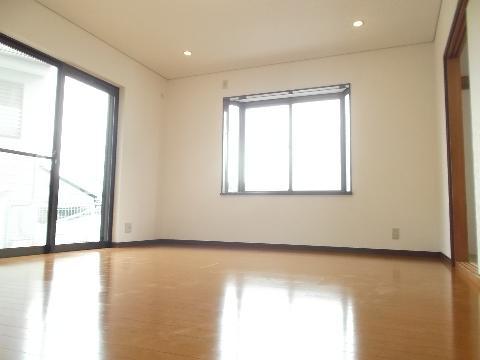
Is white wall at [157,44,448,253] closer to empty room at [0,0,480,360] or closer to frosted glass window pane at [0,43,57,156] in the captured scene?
empty room at [0,0,480,360]

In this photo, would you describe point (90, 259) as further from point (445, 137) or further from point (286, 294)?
point (445, 137)

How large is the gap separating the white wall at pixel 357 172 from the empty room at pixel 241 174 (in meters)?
0.02

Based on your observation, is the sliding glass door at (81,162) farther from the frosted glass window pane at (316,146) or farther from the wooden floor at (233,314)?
the frosted glass window pane at (316,146)

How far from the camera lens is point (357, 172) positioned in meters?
4.50

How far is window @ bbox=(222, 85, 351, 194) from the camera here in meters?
4.76

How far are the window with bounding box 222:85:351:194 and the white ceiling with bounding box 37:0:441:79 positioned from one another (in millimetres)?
589

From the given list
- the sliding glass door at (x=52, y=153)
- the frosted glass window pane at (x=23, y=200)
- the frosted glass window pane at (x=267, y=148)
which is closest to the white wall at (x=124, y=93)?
the sliding glass door at (x=52, y=153)

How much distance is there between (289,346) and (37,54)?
155 inches

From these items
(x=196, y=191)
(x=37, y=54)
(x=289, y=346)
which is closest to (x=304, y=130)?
(x=196, y=191)

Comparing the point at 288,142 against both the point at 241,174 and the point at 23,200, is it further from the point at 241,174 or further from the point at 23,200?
the point at 23,200

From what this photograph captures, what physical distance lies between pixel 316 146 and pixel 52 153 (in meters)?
3.22

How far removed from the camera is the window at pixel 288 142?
4.76 m

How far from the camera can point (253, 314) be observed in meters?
1.52

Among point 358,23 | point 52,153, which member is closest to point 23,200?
point 52,153
